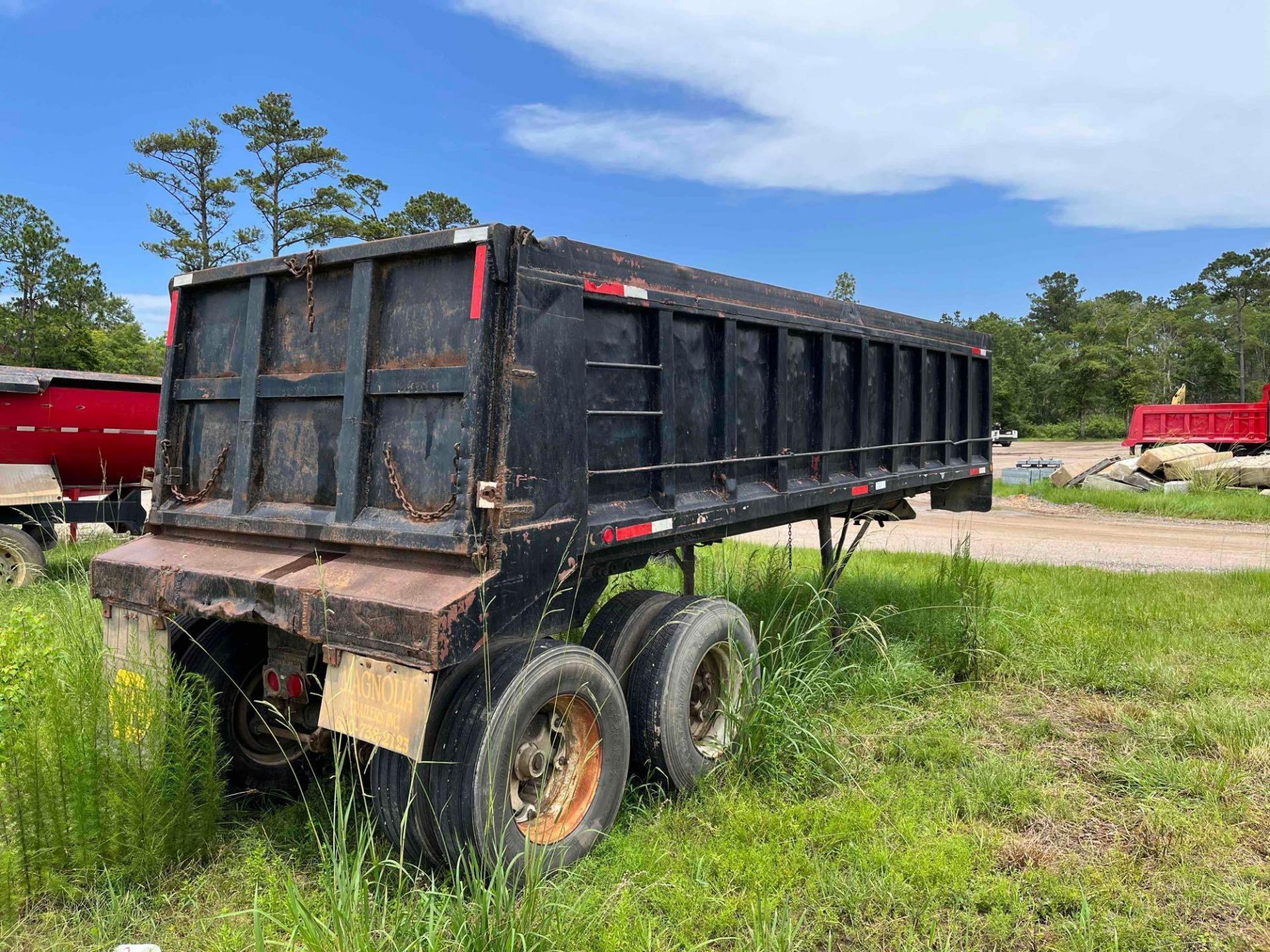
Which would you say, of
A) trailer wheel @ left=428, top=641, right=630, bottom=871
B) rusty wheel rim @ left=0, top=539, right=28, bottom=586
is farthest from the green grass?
rusty wheel rim @ left=0, top=539, right=28, bottom=586

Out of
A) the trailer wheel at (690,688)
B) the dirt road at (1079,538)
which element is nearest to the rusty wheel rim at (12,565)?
the trailer wheel at (690,688)

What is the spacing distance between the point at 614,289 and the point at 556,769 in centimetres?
212

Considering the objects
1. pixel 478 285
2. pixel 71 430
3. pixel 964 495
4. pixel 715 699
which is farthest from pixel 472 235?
pixel 71 430

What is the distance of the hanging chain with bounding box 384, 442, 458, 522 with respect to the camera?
3.22 metres

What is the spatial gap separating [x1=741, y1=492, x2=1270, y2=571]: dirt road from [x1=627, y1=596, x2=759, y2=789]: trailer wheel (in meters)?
6.77

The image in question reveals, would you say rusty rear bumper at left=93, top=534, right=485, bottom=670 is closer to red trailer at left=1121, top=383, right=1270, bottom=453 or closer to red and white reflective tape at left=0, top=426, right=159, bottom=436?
red and white reflective tape at left=0, top=426, right=159, bottom=436

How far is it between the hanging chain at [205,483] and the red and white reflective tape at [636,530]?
6.37 feet

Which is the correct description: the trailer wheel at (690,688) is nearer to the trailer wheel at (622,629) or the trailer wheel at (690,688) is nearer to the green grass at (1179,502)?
the trailer wheel at (622,629)

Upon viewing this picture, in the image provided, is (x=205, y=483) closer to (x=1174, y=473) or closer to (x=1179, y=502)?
(x=1179, y=502)

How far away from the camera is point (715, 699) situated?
14.8 ft

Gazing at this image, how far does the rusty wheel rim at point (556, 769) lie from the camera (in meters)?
3.29

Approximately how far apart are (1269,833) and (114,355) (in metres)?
46.1

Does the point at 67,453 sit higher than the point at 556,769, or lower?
higher

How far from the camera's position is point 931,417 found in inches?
284
